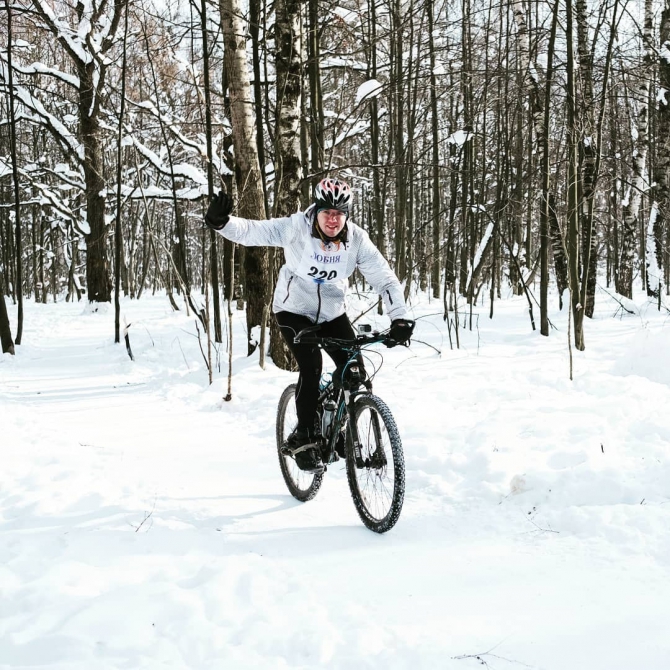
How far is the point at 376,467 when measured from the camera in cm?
371

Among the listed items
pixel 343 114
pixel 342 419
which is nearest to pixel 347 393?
pixel 342 419

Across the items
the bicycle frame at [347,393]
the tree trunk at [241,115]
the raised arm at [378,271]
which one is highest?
the tree trunk at [241,115]

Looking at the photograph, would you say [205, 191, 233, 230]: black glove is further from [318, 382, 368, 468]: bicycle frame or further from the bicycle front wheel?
the bicycle front wheel

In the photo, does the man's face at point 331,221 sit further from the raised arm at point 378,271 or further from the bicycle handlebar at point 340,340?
the bicycle handlebar at point 340,340

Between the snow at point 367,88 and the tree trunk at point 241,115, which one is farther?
the tree trunk at point 241,115

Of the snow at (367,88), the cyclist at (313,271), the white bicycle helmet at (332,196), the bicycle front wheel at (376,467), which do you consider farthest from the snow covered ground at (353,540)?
the snow at (367,88)

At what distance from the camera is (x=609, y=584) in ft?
9.41

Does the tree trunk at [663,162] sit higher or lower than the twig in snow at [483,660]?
higher

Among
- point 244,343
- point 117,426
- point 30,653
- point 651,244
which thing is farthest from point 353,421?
point 651,244

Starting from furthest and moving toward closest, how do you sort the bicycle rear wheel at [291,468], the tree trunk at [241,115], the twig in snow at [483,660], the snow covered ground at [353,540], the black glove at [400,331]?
the tree trunk at [241,115], the bicycle rear wheel at [291,468], the black glove at [400,331], the snow covered ground at [353,540], the twig in snow at [483,660]

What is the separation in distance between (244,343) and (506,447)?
759 cm

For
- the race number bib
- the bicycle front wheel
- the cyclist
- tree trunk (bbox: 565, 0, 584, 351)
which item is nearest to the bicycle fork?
the bicycle front wheel

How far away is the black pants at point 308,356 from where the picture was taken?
13.2 ft

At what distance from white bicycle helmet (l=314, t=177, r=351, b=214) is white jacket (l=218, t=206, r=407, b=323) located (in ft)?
0.58
